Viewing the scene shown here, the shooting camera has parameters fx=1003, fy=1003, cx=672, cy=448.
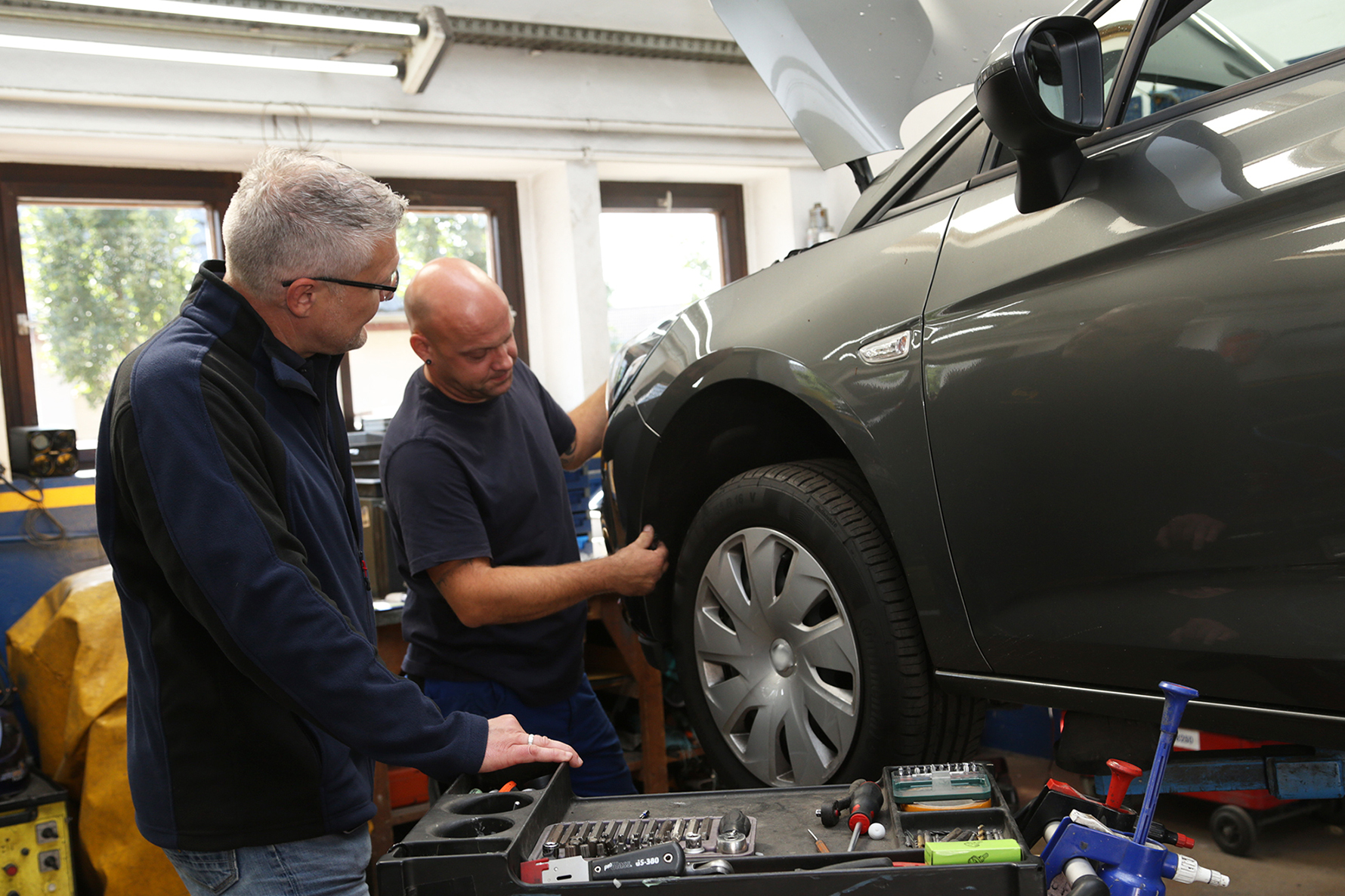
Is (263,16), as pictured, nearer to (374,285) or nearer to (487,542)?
(487,542)

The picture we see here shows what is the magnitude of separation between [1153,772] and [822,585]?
660 millimetres

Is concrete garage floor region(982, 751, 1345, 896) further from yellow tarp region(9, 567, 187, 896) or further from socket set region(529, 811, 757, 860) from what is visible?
yellow tarp region(9, 567, 187, 896)

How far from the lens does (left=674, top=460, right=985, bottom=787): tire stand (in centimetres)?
145

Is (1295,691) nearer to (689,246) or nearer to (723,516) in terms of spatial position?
(723,516)

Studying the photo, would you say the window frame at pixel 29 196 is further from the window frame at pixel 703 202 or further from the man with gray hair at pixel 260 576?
the man with gray hair at pixel 260 576

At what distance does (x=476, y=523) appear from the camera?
1.94 metres

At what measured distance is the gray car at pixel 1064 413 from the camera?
1021 mm

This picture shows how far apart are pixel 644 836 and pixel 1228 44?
1.31m

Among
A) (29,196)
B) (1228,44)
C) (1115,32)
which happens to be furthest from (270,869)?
(29,196)

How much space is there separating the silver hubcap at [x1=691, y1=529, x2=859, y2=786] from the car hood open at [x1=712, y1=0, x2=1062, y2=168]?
28.6 inches

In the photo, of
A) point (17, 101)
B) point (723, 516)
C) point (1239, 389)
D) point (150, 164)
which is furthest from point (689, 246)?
point (1239, 389)

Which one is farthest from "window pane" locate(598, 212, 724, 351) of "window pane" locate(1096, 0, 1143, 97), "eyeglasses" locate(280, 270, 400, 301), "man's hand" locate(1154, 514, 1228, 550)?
"man's hand" locate(1154, 514, 1228, 550)

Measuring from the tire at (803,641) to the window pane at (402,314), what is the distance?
122 inches

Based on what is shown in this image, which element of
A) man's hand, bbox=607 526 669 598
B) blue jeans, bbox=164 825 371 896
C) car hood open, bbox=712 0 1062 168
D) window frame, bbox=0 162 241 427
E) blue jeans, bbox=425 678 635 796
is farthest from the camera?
window frame, bbox=0 162 241 427
